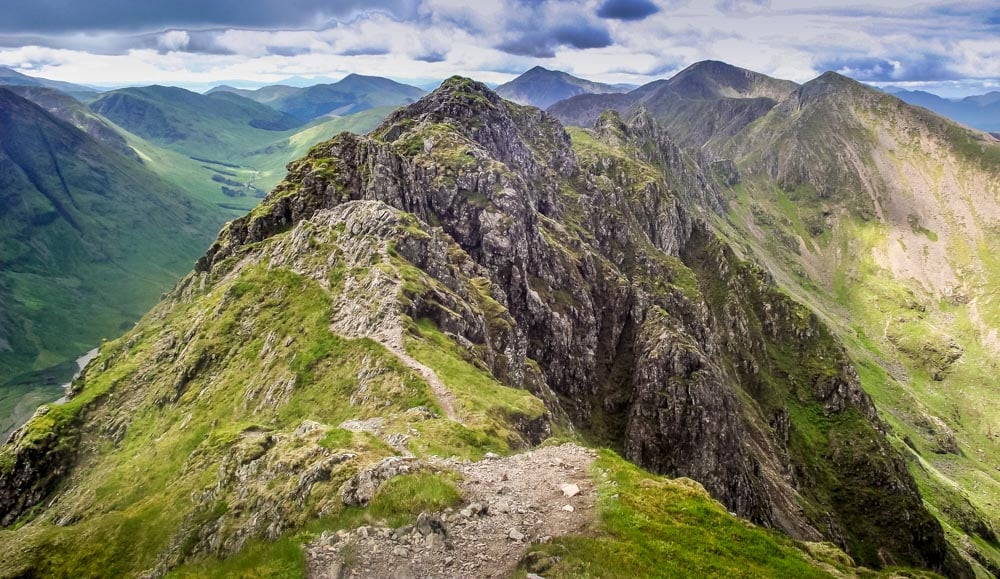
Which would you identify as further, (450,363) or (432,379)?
(450,363)

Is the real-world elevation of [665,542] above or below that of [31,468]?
above

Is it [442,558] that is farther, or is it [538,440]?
[538,440]

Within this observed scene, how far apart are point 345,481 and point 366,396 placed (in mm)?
29114

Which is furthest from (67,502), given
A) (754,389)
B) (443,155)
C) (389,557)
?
(754,389)

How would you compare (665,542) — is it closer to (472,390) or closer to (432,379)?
(472,390)

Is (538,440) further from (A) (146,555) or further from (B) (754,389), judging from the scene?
(B) (754,389)

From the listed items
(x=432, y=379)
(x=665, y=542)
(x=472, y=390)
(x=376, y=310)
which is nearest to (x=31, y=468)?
(x=376, y=310)

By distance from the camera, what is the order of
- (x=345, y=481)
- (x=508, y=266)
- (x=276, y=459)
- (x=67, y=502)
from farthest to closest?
(x=508, y=266) → (x=67, y=502) → (x=276, y=459) → (x=345, y=481)

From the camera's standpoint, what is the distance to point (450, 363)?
71938 mm

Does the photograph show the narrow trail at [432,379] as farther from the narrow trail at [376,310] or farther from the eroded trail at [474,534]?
the eroded trail at [474,534]

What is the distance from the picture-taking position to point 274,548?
31938 millimetres

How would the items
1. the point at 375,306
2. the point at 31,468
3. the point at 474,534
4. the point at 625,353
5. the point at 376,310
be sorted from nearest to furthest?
the point at 474,534, the point at 376,310, the point at 375,306, the point at 31,468, the point at 625,353

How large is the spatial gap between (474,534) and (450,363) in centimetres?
4134

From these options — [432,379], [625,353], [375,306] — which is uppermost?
[375,306]
